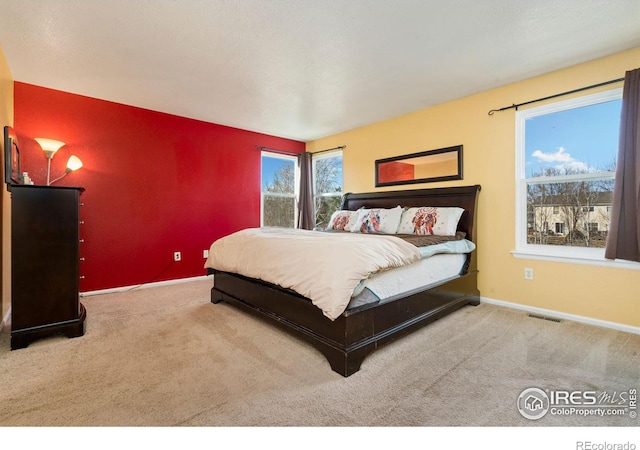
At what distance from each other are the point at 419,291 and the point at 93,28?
316 cm

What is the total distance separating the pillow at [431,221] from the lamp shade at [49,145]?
3838 mm

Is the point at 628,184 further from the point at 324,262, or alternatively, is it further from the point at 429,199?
the point at 324,262

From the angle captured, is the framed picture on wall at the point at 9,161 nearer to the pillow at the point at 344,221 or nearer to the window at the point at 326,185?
the pillow at the point at 344,221

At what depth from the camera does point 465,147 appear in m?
3.43

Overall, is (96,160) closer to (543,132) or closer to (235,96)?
(235,96)

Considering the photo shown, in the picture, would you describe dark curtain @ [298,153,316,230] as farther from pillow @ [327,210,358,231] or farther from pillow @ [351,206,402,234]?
pillow @ [351,206,402,234]

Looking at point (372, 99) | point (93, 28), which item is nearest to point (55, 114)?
point (93, 28)

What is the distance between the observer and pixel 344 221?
13.4ft

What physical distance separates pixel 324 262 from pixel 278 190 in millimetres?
3533

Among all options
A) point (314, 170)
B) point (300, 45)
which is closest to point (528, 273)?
point (300, 45)

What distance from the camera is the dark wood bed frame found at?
184 cm

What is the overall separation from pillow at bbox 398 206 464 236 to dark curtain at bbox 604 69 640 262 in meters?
1.22

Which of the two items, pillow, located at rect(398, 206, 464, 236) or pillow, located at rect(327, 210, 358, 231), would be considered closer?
pillow, located at rect(398, 206, 464, 236)

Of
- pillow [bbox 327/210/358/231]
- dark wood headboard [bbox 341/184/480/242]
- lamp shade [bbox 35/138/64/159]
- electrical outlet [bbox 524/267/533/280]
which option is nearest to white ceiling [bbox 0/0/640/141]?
lamp shade [bbox 35/138/64/159]
